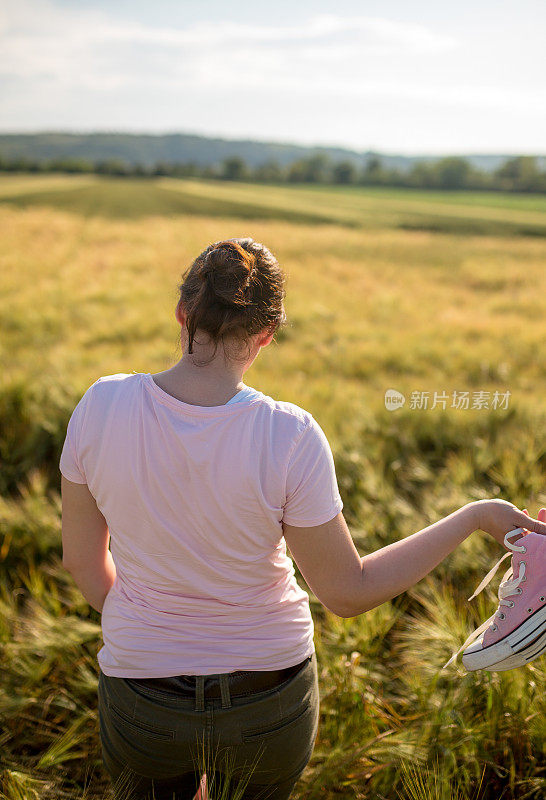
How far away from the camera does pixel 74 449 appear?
1181mm

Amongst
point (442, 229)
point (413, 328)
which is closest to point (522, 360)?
point (413, 328)

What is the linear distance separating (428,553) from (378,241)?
14.2m

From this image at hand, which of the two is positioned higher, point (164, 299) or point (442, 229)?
point (442, 229)

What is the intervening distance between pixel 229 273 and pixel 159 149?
69.4m

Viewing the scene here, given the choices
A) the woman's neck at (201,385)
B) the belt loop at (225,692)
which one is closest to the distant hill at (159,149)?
the woman's neck at (201,385)

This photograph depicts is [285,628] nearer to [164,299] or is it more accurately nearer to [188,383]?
[188,383]

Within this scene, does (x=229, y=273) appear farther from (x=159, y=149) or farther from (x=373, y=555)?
(x=159, y=149)

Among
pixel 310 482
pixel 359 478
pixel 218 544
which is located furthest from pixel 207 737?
pixel 359 478

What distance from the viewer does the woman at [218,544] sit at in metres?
1.07

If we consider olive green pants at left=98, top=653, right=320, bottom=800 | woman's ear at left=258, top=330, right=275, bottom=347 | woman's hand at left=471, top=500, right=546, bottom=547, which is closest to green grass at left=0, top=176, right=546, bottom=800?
olive green pants at left=98, top=653, right=320, bottom=800

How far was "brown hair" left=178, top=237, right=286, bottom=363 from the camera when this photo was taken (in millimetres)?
1082

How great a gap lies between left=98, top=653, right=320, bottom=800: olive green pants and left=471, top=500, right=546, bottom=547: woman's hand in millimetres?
464

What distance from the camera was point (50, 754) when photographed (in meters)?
1.63

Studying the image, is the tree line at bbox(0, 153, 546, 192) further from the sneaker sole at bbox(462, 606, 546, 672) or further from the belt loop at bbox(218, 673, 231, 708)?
the belt loop at bbox(218, 673, 231, 708)
